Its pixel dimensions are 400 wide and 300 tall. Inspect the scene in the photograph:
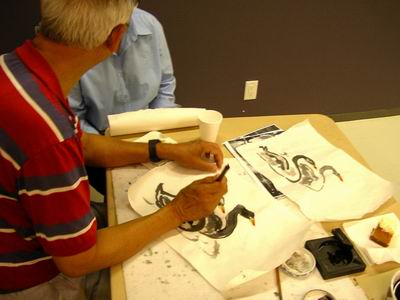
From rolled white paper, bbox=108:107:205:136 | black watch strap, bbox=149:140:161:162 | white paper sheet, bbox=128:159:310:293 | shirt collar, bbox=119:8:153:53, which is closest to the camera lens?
white paper sheet, bbox=128:159:310:293

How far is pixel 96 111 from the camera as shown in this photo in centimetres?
146

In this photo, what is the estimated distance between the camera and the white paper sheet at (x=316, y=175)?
100 centimetres

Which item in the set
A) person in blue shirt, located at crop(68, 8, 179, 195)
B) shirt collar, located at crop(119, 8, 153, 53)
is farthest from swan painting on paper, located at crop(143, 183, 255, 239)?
shirt collar, located at crop(119, 8, 153, 53)

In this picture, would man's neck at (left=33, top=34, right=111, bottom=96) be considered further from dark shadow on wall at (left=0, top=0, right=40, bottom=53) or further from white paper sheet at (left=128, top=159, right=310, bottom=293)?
dark shadow on wall at (left=0, top=0, right=40, bottom=53)

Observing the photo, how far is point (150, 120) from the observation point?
1.22 m

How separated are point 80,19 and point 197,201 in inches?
17.3

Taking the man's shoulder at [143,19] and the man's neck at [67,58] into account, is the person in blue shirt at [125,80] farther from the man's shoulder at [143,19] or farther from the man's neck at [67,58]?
the man's neck at [67,58]

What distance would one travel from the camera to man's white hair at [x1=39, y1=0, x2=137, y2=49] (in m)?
0.74

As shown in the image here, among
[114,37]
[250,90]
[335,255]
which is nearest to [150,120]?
[114,37]

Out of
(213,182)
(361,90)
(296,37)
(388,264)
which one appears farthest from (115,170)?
(361,90)

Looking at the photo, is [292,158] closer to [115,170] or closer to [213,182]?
[213,182]

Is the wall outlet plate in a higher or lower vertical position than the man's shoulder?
lower

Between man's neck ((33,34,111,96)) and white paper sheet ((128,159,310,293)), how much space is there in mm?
321

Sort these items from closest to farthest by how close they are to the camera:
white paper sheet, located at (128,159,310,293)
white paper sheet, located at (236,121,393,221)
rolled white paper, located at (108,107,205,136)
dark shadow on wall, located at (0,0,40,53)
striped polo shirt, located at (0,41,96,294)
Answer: striped polo shirt, located at (0,41,96,294) < white paper sheet, located at (128,159,310,293) < white paper sheet, located at (236,121,393,221) < rolled white paper, located at (108,107,205,136) < dark shadow on wall, located at (0,0,40,53)
